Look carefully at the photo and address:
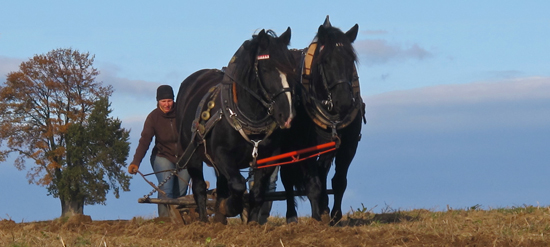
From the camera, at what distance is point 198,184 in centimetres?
A: 876

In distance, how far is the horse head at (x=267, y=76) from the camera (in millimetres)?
6781

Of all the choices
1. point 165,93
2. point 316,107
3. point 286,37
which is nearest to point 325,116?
point 316,107

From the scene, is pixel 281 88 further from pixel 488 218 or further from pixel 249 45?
pixel 488 218

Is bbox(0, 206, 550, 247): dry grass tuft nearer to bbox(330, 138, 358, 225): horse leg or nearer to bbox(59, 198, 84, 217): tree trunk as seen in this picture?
bbox(330, 138, 358, 225): horse leg

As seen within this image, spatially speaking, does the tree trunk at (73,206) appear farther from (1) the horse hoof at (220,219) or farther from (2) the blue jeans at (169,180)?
(1) the horse hoof at (220,219)

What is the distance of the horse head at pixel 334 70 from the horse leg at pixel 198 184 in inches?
71.0

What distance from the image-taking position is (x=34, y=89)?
99.3 feet

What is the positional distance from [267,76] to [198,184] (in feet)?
7.33

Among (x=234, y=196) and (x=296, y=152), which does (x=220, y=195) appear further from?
(x=296, y=152)

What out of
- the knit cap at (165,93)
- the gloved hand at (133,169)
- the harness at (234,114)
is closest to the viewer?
the harness at (234,114)

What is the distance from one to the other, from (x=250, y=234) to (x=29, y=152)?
25.8 meters

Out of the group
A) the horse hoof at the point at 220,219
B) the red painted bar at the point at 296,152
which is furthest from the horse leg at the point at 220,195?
the red painted bar at the point at 296,152

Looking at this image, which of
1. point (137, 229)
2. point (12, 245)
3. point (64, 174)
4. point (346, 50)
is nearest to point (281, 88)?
point (346, 50)

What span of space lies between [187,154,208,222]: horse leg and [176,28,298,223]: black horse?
40 cm
